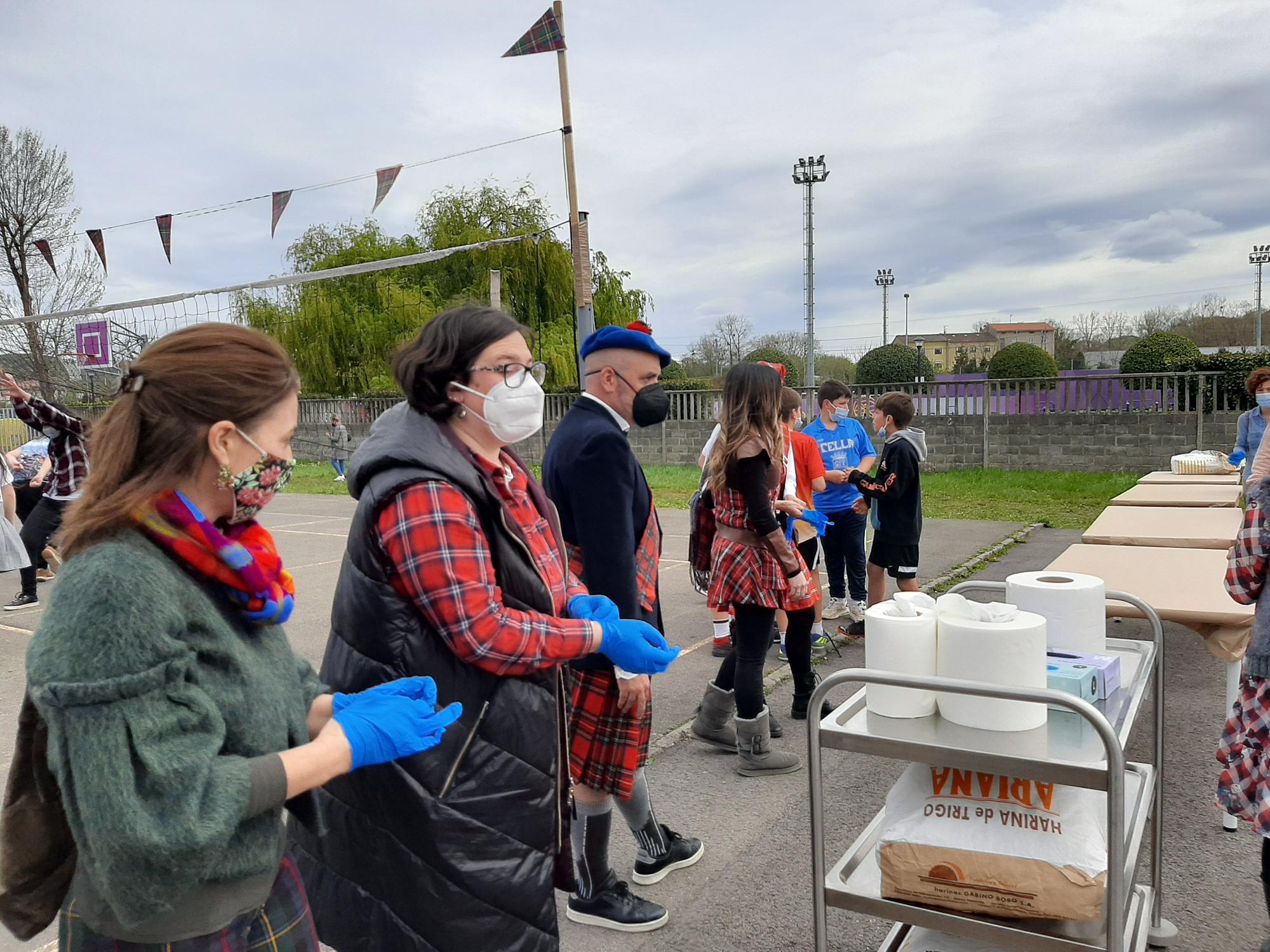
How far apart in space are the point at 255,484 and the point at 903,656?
140cm

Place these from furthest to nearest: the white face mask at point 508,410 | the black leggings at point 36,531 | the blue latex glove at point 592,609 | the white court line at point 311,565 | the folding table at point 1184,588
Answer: the white court line at point 311,565, the black leggings at point 36,531, the folding table at point 1184,588, the blue latex glove at point 592,609, the white face mask at point 508,410

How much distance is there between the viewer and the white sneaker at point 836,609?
6941 mm

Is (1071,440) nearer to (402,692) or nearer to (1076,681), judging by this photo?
(1076,681)

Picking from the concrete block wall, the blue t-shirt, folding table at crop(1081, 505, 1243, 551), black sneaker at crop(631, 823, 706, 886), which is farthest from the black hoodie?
the concrete block wall

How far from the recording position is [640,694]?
266 centimetres

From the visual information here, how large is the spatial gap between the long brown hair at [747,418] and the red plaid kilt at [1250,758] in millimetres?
2005

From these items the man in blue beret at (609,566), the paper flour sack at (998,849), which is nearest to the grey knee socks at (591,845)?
the man in blue beret at (609,566)

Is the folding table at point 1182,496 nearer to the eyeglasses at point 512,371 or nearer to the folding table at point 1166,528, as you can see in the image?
the folding table at point 1166,528

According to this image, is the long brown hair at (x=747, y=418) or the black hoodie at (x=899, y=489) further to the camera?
the black hoodie at (x=899, y=489)

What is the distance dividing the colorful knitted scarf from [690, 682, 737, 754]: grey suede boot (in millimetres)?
3229

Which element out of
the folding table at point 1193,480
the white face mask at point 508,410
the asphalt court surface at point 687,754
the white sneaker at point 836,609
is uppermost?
the white face mask at point 508,410

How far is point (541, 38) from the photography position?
12.3 meters

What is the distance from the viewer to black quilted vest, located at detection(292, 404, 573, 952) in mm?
1821

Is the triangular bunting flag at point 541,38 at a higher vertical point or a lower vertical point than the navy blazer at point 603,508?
higher
